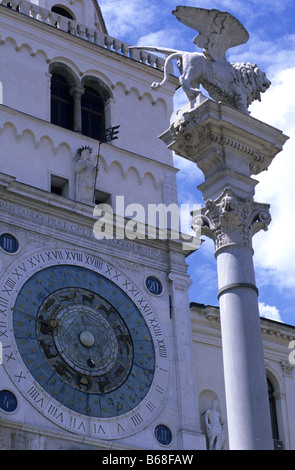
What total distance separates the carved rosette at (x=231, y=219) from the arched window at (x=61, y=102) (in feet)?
36.4

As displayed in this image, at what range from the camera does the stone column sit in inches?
458

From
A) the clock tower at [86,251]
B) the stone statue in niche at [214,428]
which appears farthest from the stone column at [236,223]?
the stone statue in niche at [214,428]

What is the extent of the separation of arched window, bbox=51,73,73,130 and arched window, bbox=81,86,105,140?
0.34m

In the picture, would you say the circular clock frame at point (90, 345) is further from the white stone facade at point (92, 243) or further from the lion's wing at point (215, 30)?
the lion's wing at point (215, 30)

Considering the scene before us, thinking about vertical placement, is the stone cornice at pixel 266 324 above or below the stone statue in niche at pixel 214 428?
above

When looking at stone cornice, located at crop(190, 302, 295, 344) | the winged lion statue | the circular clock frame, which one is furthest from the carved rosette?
stone cornice, located at crop(190, 302, 295, 344)

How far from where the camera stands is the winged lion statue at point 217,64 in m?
13.5

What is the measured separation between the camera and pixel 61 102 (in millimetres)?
23922

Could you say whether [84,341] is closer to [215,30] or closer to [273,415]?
[273,415]

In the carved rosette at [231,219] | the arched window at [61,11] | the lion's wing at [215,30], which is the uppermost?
the arched window at [61,11]

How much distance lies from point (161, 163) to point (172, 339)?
14.1 feet

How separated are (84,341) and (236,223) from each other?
8.53 metres

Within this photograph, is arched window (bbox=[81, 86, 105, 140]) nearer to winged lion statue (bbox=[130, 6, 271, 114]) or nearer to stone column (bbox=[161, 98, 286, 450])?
winged lion statue (bbox=[130, 6, 271, 114])
